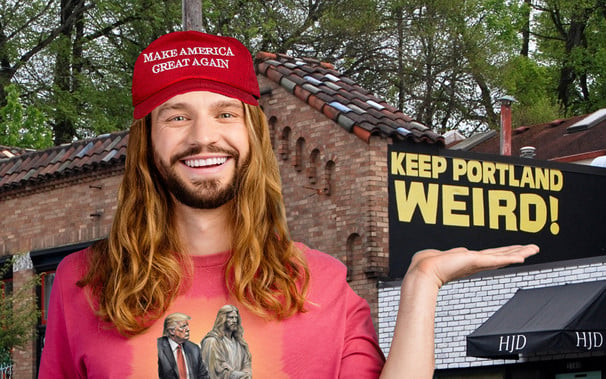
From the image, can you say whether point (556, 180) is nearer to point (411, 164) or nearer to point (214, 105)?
point (411, 164)

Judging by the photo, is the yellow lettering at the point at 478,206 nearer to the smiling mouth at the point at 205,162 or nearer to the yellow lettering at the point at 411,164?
the yellow lettering at the point at 411,164

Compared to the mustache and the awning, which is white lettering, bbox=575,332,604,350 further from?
the mustache

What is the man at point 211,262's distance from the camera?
9.12 feet

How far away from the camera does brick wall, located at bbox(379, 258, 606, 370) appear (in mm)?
16250

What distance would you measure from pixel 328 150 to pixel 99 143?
4.67 meters

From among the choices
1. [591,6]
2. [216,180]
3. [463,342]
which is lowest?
[216,180]

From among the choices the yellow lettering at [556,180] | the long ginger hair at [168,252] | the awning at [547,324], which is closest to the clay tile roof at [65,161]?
the yellow lettering at [556,180]

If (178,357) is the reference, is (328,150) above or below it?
above

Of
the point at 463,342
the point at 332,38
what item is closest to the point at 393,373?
the point at 463,342

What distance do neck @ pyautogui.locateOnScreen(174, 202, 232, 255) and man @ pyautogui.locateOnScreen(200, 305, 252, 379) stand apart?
0.71 feet

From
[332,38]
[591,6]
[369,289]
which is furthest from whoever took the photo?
[591,6]

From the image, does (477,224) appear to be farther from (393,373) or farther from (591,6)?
(591,6)

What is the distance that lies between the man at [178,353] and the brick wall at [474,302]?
1367cm

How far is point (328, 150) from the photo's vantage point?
64.1ft
